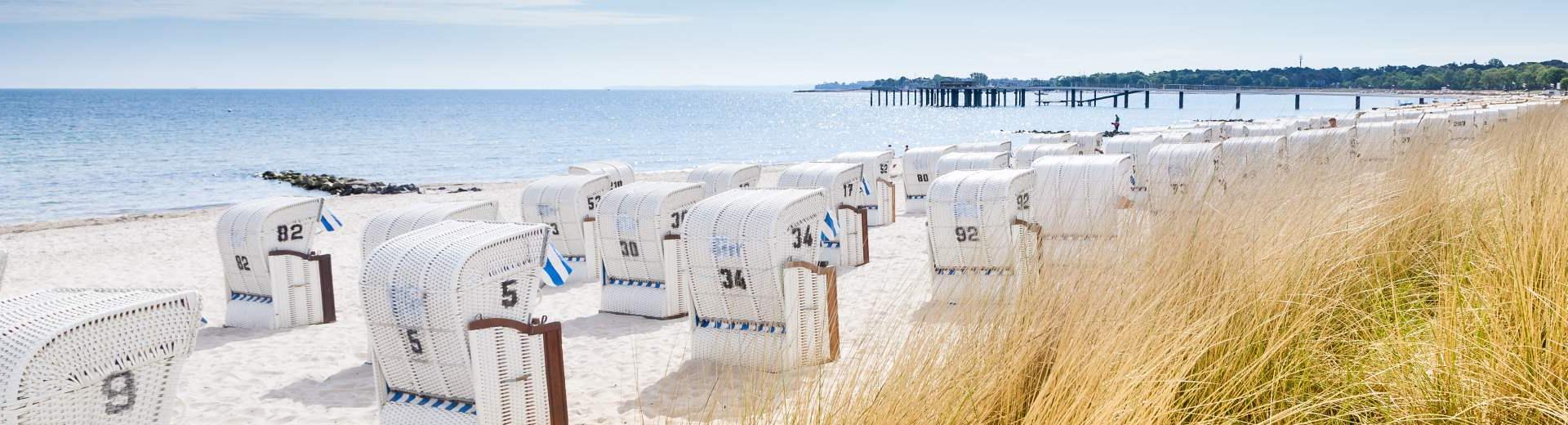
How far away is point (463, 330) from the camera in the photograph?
505 centimetres

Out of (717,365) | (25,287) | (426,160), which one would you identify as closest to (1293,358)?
(717,365)

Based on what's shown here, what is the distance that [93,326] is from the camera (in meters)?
3.15

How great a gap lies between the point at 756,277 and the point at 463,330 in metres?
2.54

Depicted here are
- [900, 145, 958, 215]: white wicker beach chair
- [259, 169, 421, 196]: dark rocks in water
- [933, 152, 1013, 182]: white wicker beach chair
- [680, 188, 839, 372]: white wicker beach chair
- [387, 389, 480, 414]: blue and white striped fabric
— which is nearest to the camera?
[387, 389, 480, 414]: blue and white striped fabric

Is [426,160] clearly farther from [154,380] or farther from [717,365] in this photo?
[154,380]

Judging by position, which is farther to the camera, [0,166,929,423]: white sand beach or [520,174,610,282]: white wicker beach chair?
[520,174,610,282]: white wicker beach chair

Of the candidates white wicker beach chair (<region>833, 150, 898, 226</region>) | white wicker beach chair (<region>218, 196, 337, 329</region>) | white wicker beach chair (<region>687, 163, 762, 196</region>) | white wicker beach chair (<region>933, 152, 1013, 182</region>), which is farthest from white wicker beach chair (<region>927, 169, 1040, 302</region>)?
white wicker beach chair (<region>833, 150, 898, 226</region>)

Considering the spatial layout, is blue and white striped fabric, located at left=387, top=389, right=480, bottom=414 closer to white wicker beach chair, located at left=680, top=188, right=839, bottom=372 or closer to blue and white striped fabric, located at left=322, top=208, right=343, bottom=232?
white wicker beach chair, located at left=680, top=188, right=839, bottom=372

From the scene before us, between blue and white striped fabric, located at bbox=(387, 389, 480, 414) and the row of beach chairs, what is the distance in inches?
0.4

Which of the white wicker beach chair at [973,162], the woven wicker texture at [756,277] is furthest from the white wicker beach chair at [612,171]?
the woven wicker texture at [756,277]

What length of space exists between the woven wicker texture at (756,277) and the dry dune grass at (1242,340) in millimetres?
3186

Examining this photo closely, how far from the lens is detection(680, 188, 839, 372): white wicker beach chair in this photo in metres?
7.10

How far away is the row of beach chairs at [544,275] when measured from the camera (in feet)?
10.7

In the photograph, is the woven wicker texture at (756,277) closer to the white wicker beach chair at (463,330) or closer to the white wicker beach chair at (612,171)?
the white wicker beach chair at (463,330)
